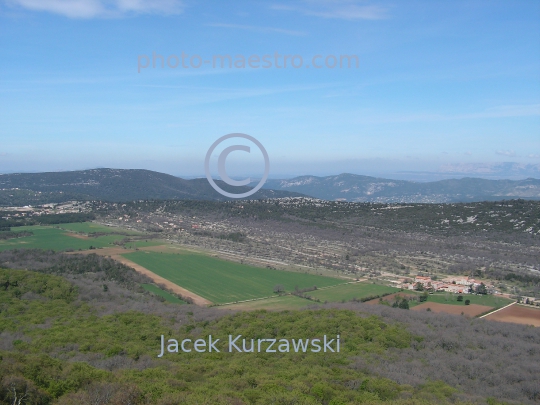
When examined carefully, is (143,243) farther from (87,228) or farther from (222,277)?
(222,277)

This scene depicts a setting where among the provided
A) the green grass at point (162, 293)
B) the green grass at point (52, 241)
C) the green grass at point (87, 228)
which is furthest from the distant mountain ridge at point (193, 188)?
the green grass at point (162, 293)

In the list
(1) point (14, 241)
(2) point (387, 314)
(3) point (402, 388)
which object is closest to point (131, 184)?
(1) point (14, 241)

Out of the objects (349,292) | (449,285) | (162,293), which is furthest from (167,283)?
(449,285)

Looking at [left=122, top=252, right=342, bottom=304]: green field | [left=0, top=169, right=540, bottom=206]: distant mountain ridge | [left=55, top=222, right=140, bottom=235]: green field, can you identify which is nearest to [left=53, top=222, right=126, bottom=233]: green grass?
[left=55, top=222, right=140, bottom=235]: green field

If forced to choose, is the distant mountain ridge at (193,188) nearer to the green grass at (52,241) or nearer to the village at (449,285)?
the green grass at (52,241)

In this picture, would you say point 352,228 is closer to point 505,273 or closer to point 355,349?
point 505,273
